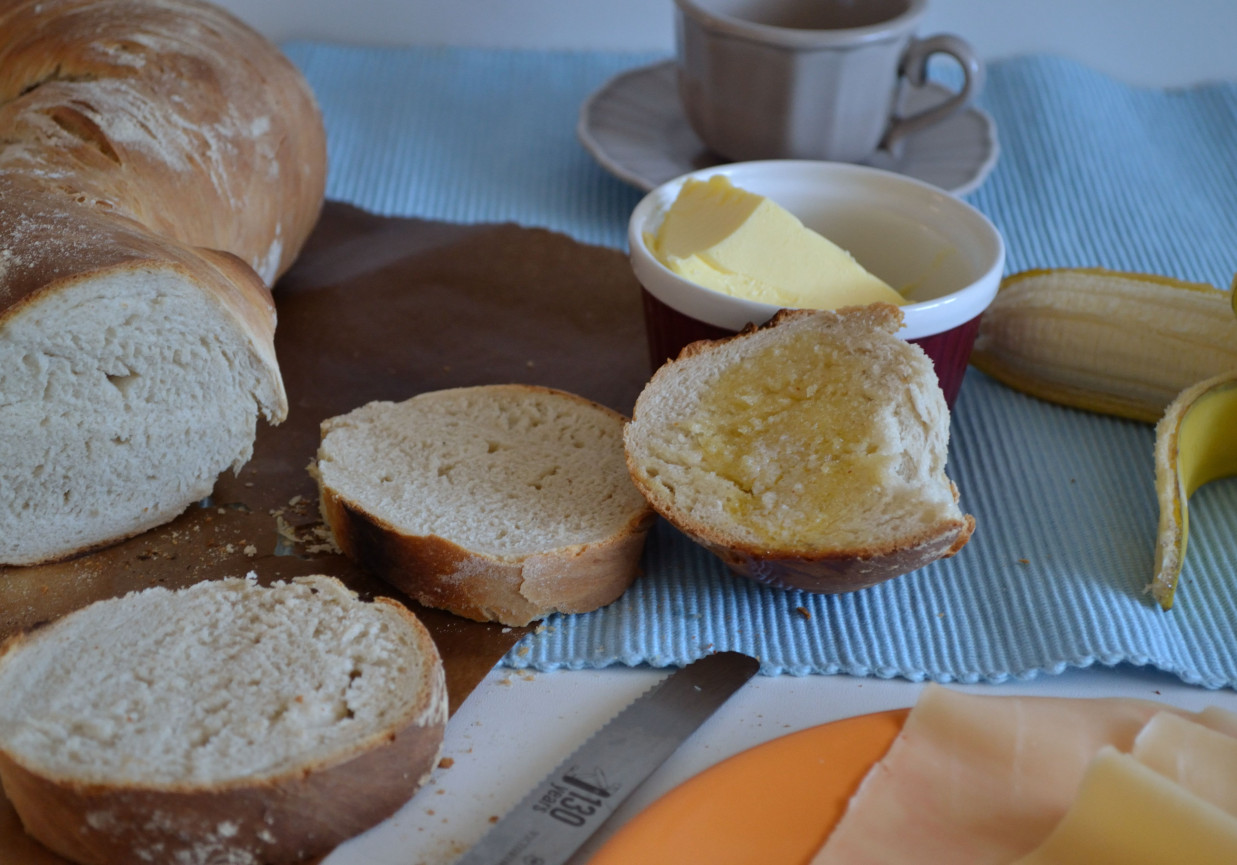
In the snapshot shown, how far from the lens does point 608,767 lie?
1569 millimetres

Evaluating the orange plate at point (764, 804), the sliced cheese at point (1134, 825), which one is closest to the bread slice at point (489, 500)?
the orange plate at point (764, 804)

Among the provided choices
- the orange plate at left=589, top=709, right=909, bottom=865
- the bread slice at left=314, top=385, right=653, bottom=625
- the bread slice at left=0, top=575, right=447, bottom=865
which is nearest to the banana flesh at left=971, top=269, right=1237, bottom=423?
the bread slice at left=314, top=385, right=653, bottom=625

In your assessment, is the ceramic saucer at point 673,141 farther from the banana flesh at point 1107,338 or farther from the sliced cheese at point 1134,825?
the sliced cheese at point 1134,825

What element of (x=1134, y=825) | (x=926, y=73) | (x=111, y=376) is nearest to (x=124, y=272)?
(x=111, y=376)

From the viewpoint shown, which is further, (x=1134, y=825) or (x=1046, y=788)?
(x=1046, y=788)

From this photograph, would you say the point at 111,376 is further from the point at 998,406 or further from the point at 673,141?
the point at 673,141

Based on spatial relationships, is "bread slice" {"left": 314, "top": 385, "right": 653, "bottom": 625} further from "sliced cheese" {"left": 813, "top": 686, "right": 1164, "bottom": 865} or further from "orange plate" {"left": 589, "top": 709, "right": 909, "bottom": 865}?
"sliced cheese" {"left": 813, "top": 686, "right": 1164, "bottom": 865}

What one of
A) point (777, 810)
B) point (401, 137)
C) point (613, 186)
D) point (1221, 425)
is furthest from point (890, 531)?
point (401, 137)

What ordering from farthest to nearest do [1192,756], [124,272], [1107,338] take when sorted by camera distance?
[1107,338] → [124,272] → [1192,756]

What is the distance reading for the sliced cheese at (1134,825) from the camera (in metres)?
1.29

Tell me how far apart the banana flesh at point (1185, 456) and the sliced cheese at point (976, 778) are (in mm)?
446

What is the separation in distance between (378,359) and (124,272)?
84 cm

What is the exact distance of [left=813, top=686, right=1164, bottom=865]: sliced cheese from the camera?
140 centimetres

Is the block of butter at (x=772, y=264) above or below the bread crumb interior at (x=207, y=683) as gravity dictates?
above
